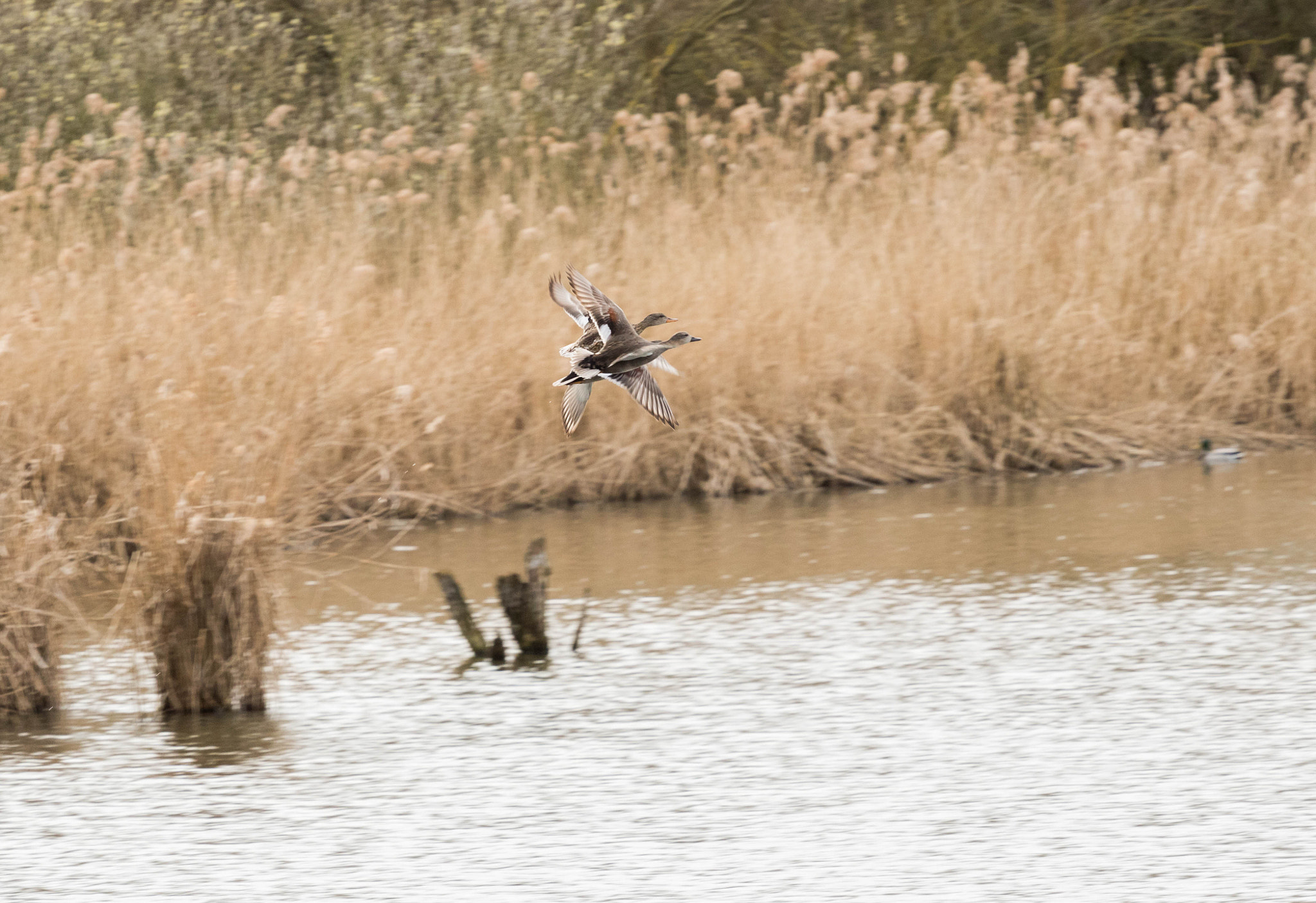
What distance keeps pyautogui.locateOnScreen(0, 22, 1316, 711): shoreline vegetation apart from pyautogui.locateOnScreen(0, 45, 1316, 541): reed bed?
0.02 m

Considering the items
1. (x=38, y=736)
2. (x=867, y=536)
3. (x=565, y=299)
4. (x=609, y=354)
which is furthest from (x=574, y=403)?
(x=867, y=536)

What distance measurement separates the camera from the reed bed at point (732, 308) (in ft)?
29.4

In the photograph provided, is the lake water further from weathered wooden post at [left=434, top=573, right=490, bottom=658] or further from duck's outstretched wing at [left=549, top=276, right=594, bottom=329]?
duck's outstretched wing at [left=549, top=276, right=594, bottom=329]

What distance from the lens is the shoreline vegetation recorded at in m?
8.88

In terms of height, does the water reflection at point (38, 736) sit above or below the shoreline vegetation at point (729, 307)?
below

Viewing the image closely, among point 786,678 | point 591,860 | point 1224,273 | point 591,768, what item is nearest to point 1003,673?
point 786,678

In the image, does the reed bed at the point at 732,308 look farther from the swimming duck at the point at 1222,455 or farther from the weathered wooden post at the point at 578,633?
the weathered wooden post at the point at 578,633

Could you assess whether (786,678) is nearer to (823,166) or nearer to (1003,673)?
(1003,673)

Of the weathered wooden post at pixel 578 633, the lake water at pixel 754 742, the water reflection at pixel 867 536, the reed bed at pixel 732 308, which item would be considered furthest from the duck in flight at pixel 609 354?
the reed bed at pixel 732 308

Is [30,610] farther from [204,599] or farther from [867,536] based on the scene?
[867,536]

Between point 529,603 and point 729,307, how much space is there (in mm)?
3756

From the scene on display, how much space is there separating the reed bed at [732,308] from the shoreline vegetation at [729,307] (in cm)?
2

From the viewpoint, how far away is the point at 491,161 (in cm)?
1298

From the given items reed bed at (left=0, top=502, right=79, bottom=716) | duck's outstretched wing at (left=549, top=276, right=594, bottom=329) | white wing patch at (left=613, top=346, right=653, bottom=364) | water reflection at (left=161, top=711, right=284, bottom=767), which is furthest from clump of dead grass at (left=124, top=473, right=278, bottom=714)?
white wing patch at (left=613, top=346, right=653, bottom=364)
